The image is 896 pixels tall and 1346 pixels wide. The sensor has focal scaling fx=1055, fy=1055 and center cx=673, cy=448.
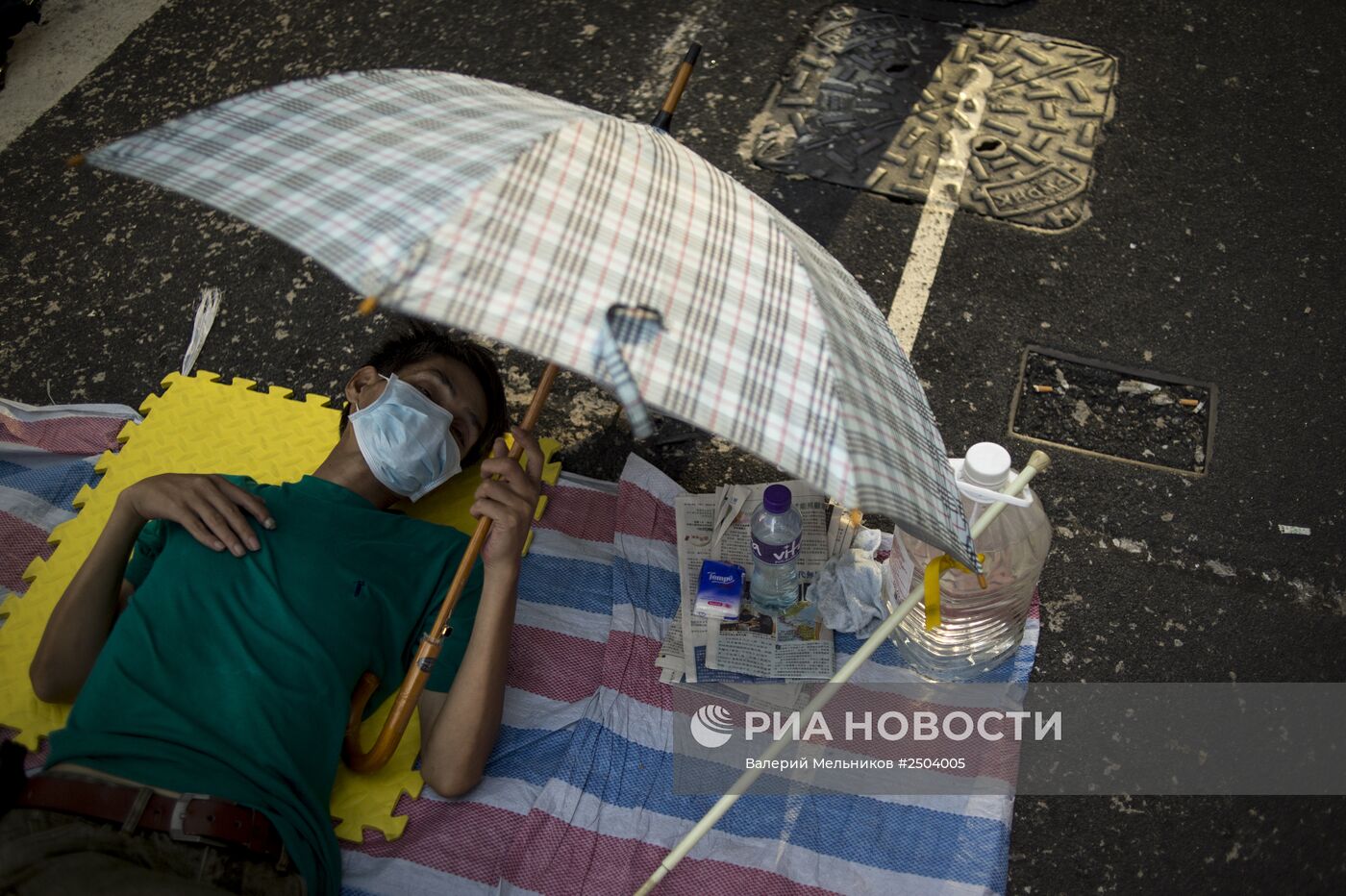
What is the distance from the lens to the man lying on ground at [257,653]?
2.34m

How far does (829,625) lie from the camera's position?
10.1 ft

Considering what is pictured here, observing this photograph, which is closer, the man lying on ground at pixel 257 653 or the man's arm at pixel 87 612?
the man lying on ground at pixel 257 653

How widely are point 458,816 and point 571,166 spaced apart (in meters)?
1.78

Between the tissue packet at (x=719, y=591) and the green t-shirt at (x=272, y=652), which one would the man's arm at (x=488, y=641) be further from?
the tissue packet at (x=719, y=591)

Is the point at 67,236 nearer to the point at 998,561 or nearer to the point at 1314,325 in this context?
the point at 998,561

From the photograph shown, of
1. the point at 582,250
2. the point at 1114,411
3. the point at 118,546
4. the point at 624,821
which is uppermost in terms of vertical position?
the point at 582,250

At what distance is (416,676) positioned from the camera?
2.59 meters

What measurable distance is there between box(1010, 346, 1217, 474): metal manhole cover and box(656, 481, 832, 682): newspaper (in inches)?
33.5

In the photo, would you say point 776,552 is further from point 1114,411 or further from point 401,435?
point 1114,411

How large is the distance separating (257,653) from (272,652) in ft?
0.12

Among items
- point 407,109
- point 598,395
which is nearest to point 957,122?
point 598,395

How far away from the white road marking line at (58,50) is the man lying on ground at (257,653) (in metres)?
3.23

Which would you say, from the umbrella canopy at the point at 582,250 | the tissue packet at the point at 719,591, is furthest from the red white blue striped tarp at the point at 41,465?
the tissue packet at the point at 719,591

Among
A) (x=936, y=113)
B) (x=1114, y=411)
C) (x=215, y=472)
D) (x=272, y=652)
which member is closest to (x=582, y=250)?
(x=272, y=652)
